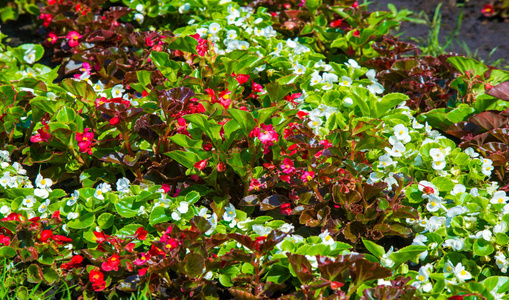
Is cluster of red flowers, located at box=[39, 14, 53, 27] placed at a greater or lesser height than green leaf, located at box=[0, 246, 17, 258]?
greater

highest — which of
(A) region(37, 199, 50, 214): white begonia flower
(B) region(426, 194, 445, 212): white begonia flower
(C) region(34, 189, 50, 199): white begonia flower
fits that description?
(B) region(426, 194, 445, 212): white begonia flower

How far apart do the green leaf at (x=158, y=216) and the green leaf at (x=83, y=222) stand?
0.25 m

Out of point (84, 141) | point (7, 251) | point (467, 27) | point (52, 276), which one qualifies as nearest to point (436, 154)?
point (84, 141)

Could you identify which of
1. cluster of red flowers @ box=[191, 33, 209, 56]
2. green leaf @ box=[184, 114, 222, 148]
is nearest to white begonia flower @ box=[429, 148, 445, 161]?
green leaf @ box=[184, 114, 222, 148]

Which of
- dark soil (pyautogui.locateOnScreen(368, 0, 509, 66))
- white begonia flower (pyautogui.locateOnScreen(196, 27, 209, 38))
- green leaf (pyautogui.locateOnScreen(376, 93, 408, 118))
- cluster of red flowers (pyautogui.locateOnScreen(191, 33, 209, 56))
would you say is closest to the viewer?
green leaf (pyautogui.locateOnScreen(376, 93, 408, 118))

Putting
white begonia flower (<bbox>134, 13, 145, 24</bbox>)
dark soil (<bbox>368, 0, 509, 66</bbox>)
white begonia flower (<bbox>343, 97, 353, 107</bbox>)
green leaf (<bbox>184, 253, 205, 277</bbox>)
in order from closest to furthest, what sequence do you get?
1. green leaf (<bbox>184, 253, 205, 277</bbox>)
2. white begonia flower (<bbox>343, 97, 353, 107</bbox>)
3. white begonia flower (<bbox>134, 13, 145, 24</bbox>)
4. dark soil (<bbox>368, 0, 509, 66</bbox>)

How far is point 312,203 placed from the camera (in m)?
2.21

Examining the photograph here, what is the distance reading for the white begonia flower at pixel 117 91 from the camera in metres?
2.75

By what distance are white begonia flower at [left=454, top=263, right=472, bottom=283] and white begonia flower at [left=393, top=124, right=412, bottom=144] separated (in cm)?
68

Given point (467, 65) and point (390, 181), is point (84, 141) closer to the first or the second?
point (390, 181)

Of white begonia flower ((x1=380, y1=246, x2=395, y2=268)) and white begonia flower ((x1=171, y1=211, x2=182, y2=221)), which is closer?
white begonia flower ((x1=380, y1=246, x2=395, y2=268))

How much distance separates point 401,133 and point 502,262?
0.73 m

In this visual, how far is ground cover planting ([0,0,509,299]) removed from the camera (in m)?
1.94

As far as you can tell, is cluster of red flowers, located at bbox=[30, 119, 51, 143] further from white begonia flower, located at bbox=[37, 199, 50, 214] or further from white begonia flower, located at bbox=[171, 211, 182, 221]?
white begonia flower, located at bbox=[171, 211, 182, 221]
